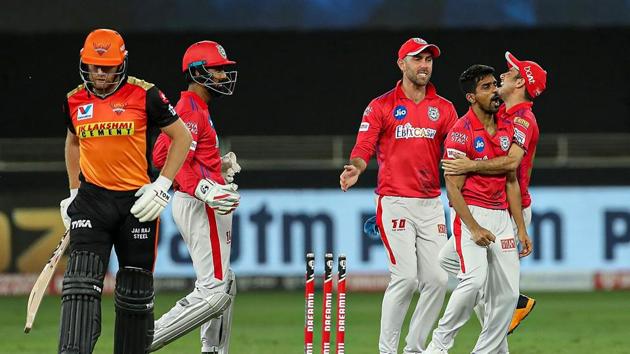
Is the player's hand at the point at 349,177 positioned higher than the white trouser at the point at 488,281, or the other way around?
the player's hand at the point at 349,177

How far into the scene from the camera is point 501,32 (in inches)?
841

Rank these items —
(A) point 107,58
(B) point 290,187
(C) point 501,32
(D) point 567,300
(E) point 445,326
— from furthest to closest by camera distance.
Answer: (C) point 501,32
(B) point 290,187
(D) point 567,300
(E) point 445,326
(A) point 107,58

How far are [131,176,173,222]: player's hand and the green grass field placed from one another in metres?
3.37

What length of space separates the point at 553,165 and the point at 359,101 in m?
5.25

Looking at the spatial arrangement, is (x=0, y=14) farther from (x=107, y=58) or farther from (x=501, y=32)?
(x=107, y=58)

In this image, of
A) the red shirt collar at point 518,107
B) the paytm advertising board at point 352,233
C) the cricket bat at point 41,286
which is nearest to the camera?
the cricket bat at point 41,286

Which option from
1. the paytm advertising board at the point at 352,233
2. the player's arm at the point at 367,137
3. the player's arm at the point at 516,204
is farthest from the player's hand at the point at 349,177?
the paytm advertising board at the point at 352,233

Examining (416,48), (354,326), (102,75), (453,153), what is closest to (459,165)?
(453,153)

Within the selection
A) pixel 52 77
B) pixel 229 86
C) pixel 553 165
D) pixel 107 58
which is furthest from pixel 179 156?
pixel 52 77

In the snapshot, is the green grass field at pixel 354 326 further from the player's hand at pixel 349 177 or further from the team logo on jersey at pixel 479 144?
the team logo on jersey at pixel 479 144

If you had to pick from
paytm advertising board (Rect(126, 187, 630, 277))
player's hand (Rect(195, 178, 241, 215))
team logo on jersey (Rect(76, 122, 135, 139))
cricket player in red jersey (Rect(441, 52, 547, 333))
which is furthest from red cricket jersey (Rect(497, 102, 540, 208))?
paytm advertising board (Rect(126, 187, 630, 277))

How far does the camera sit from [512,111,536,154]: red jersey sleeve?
8648 mm

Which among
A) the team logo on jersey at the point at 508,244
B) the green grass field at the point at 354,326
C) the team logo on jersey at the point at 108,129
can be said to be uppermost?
the team logo on jersey at the point at 108,129

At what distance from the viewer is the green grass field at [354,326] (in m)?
11.0
